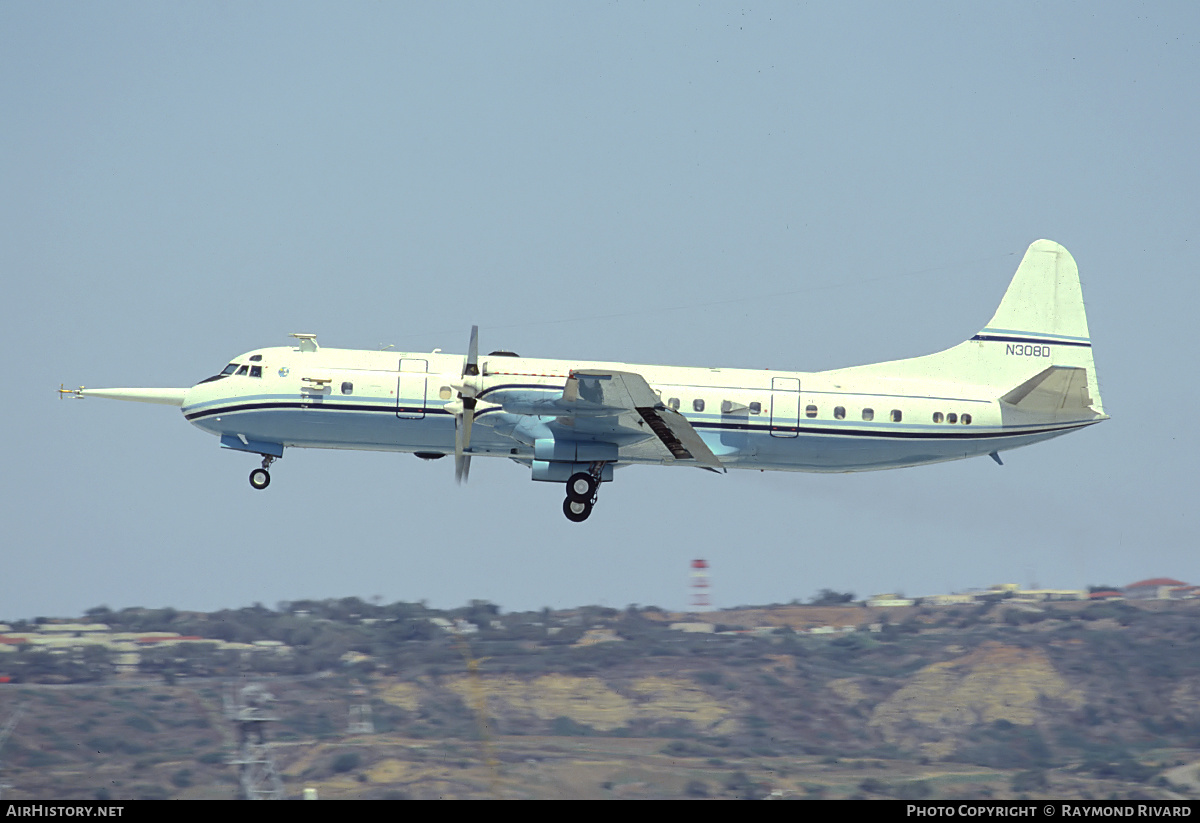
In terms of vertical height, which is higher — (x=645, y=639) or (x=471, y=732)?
(x=645, y=639)

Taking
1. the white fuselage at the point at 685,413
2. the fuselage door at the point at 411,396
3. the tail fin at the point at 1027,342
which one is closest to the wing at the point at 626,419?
the white fuselage at the point at 685,413

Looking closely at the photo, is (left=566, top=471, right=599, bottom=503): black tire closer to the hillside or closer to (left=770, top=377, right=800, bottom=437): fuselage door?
(left=770, top=377, right=800, bottom=437): fuselage door

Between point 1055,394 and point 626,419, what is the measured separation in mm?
10448

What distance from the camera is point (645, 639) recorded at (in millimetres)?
53188

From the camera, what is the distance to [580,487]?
103 ft

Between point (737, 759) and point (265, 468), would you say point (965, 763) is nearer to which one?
point (737, 759)

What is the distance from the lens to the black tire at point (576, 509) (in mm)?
31438

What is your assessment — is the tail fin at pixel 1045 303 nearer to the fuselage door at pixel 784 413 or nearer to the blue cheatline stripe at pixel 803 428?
the blue cheatline stripe at pixel 803 428

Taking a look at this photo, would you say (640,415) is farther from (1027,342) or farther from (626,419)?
(1027,342)

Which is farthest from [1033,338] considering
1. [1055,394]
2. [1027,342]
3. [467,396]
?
[467,396]

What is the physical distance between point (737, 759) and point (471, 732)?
9.21 metres

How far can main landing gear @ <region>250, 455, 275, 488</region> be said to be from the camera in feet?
108

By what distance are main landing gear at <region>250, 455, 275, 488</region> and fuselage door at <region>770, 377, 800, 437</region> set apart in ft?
40.5
